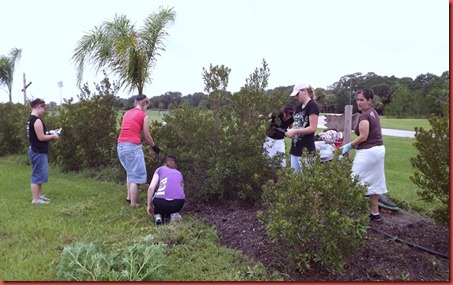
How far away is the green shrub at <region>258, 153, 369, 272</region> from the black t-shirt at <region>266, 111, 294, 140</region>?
265 cm

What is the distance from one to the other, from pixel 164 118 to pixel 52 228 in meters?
2.74

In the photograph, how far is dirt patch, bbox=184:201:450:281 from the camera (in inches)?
155

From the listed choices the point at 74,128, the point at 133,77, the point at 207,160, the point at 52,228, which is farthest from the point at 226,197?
the point at 133,77

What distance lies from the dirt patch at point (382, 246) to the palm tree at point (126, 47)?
Result: 5.89 meters

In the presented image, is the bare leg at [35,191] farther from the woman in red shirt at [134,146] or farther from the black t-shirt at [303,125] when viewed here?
the black t-shirt at [303,125]

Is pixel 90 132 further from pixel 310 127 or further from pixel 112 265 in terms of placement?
pixel 112 265

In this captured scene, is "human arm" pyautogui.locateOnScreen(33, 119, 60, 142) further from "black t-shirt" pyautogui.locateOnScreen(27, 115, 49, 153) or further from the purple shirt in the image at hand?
the purple shirt

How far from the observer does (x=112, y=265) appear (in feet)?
12.4

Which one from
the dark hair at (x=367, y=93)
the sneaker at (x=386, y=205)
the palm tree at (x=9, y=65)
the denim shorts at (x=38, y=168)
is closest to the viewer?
the dark hair at (x=367, y=93)

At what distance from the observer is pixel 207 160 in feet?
21.0

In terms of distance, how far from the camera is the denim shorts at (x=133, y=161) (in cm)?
638

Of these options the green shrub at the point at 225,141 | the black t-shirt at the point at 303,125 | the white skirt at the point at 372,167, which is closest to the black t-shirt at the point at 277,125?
the green shrub at the point at 225,141

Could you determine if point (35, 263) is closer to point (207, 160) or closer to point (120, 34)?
point (207, 160)

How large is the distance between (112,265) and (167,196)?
174 cm
